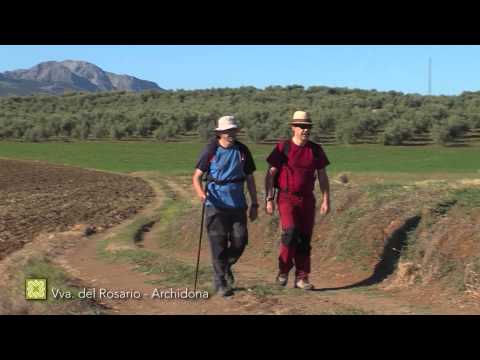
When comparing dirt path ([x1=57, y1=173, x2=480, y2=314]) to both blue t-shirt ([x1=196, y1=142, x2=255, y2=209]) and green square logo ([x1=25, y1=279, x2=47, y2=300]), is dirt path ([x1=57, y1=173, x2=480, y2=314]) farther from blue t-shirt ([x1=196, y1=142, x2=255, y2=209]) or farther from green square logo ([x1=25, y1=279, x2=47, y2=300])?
blue t-shirt ([x1=196, y1=142, x2=255, y2=209])

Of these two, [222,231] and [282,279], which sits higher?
[222,231]

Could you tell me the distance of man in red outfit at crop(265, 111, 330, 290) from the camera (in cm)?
812

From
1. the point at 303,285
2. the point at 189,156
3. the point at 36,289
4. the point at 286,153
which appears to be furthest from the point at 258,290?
the point at 189,156

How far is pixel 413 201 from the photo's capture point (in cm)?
1060

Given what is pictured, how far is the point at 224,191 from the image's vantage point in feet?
26.0

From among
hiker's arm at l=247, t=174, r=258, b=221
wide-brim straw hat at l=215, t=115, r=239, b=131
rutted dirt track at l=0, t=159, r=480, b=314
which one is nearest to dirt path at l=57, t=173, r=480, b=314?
rutted dirt track at l=0, t=159, r=480, b=314

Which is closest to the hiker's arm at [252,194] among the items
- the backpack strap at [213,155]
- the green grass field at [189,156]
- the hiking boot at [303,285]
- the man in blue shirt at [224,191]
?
the man in blue shirt at [224,191]

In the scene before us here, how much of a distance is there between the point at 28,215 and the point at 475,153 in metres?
32.2

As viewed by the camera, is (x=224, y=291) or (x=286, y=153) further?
(x=286, y=153)

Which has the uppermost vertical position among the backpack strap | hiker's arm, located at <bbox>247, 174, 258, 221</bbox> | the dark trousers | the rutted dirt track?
the backpack strap

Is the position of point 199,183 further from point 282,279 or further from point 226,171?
point 282,279

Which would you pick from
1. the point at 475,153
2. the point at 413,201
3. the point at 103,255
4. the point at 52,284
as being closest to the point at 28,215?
the point at 103,255

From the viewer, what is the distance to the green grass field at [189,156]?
37969 millimetres

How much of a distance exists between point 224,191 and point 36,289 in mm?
2730
